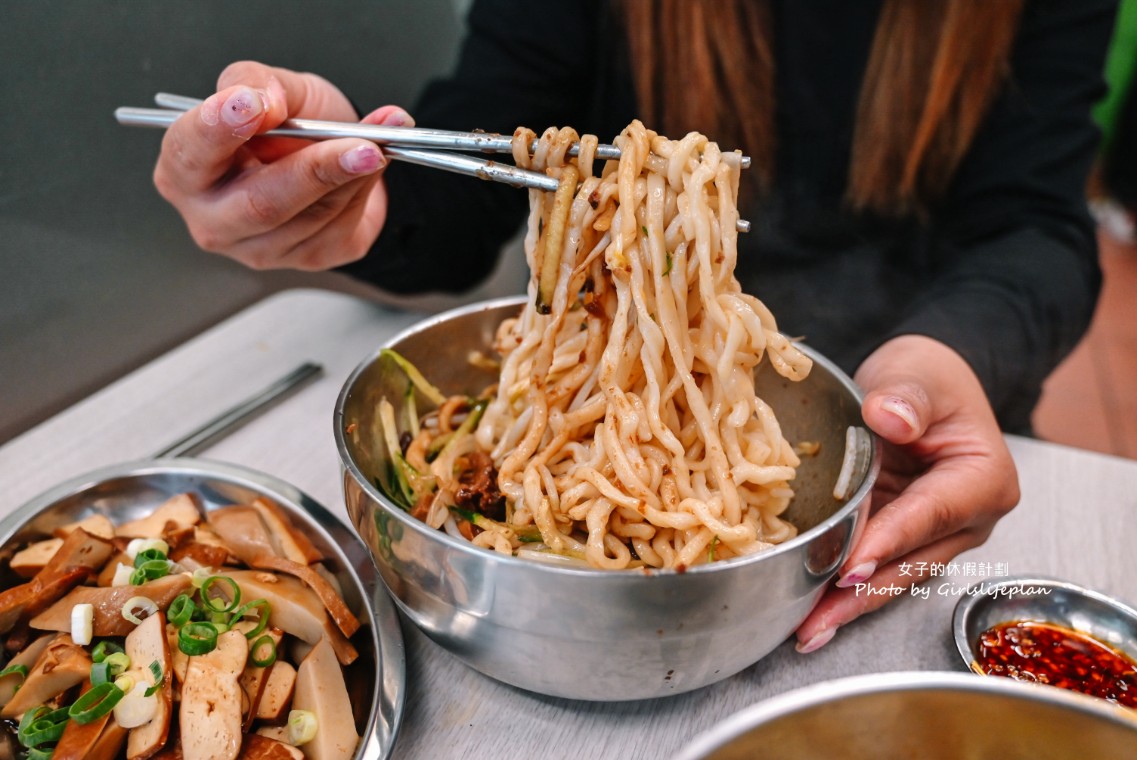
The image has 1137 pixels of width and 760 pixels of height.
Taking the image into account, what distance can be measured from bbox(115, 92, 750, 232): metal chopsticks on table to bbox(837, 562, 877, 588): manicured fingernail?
550 mm

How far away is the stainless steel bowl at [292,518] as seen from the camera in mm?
1081

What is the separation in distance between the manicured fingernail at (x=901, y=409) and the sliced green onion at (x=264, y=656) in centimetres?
100

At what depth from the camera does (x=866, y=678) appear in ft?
2.51

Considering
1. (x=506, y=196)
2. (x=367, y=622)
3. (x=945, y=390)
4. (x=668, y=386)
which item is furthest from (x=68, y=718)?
(x=506, y=196)

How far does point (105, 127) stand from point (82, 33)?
0.75ft

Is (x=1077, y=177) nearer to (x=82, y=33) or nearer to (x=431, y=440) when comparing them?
(x=431, y=440)

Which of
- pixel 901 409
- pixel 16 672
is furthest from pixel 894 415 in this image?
pixel 16 672

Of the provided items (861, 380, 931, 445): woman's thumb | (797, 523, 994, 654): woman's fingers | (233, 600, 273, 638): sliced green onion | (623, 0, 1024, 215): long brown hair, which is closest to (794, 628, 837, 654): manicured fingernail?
(797, 523, 994, 654): woman's fingers

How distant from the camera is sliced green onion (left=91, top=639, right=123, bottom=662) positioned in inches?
43.4

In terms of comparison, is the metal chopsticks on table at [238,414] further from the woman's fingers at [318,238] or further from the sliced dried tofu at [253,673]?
the sliced dried tofu at [253,673]

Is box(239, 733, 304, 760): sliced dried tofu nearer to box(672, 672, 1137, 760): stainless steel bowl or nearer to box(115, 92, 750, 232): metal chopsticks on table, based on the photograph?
box(672, 672, 1137, 760): stainless steel bowl

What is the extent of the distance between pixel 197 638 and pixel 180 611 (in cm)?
9

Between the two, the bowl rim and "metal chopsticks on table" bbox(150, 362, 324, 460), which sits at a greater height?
the bowl rim

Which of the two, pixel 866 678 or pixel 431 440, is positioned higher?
pixel 866 678
